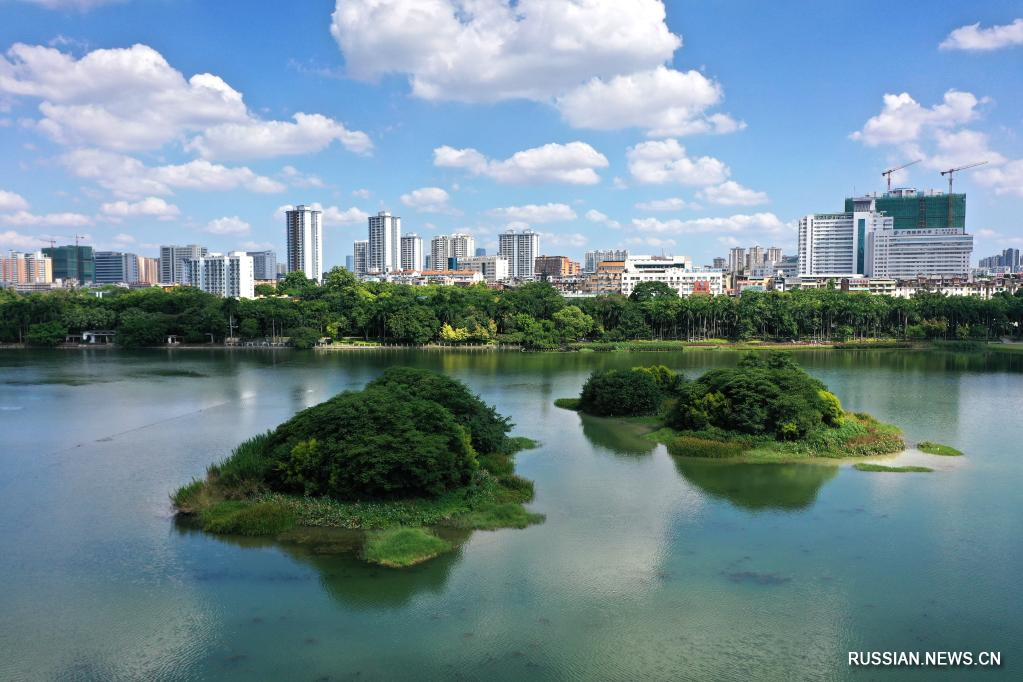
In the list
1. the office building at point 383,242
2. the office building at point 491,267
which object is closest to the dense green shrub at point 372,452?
the office building at point 491,267

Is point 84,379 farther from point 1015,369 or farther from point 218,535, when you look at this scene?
point 1015,369

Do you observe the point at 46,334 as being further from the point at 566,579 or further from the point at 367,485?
the point at 566,579

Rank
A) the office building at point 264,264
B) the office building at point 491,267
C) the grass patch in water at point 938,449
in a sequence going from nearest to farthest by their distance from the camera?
the grass patch in water at point 938,449, the office building at point 491,267, the office building at point 264,264

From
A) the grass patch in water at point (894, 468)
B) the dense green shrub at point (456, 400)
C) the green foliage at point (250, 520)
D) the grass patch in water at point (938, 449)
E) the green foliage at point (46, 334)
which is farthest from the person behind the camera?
the green foliage at point (46, 334)

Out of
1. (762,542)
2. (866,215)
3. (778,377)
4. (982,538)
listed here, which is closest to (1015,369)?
(778,377)

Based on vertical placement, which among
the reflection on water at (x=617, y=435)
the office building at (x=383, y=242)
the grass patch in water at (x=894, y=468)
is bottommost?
the grass patch in water at (x=894, y=468)

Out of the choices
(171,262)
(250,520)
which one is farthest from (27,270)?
(250,520)

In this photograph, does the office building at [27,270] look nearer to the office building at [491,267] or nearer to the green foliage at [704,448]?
the office building at [491,267]

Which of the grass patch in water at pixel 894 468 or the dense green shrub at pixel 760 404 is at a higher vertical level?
the dense green shrub at pixel 760 404
